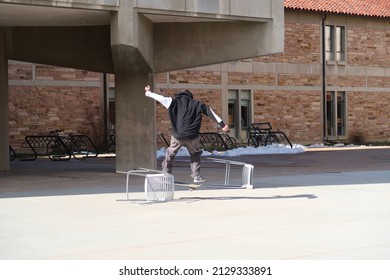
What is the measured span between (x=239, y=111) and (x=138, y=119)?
21611 mm

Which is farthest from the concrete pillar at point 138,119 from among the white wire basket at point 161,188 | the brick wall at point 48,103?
the brick wall at point 48,103

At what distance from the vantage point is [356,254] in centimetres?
971

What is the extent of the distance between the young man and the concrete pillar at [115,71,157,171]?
24.3 feet

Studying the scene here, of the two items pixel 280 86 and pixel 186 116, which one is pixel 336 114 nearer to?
pixel 280 86

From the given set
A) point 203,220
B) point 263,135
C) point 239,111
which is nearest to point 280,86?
point 239,111

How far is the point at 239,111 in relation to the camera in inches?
1799

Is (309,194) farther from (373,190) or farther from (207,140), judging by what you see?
(207,140)

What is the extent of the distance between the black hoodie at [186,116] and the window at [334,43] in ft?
109

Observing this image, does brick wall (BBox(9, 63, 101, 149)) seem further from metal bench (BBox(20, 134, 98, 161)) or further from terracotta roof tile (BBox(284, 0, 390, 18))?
terracotta roof tile (BBox(284, 0, 390, 18))

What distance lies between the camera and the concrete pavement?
10133 mm

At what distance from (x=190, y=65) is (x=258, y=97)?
2118cm

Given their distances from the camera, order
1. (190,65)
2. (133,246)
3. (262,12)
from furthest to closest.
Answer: (190,65)
(262,12)
(133,246)

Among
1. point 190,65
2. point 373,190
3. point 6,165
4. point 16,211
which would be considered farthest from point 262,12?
point 16,211

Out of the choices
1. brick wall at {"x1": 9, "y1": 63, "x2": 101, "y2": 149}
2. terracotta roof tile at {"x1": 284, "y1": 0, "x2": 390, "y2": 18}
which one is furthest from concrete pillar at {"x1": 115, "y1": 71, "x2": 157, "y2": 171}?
Answer: terracotta roof tile at {"x1": 284, "y1": 0, "x2": 390, "y2": 18}
